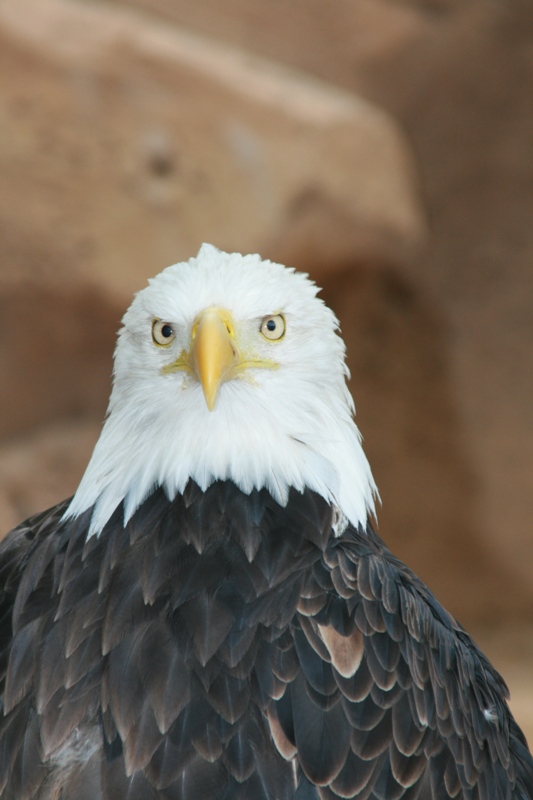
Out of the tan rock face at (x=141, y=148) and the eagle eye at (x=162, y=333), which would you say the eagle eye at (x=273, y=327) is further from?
the tan rock face at (x=141, y=148)

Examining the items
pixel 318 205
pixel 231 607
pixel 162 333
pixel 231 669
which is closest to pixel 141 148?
pixel 318 205

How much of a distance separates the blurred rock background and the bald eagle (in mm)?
2633

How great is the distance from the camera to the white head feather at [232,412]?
7.47 feet

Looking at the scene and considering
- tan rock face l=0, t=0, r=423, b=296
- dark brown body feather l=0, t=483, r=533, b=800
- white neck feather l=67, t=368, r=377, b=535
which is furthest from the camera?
tan rock face l=0, t=0, r=423, b=296

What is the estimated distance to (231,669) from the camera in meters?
2.07

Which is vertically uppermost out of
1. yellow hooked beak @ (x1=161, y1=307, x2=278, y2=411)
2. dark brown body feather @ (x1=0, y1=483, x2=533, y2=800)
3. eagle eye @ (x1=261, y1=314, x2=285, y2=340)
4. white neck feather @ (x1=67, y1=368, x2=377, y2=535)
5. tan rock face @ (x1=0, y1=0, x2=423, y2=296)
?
tan rock face @ (x1=0, y1=0, x2=423, y2=296)

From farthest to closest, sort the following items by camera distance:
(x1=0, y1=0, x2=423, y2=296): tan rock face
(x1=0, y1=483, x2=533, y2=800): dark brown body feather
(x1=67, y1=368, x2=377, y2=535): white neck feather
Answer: (x1=0, y1=0, x2=423, y2=296): tan rock face, (x1=67, y1=368, x2=377, y2=535): white neck feather, (x1=0, y1=483, x2=533, y2=800): dark brown body feather

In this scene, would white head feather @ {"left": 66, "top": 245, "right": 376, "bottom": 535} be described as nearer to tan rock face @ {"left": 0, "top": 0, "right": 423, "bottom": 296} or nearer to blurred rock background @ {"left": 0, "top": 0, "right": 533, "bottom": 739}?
blurred rock background @ {"left": 0, "top": 0, "right": 533, "bottom": 739}

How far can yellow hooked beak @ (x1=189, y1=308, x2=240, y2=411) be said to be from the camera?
212 cm

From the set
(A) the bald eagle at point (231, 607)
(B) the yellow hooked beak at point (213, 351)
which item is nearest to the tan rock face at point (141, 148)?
(A) the bald eagle at point (231, 607)

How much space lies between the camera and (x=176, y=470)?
226 centimetres

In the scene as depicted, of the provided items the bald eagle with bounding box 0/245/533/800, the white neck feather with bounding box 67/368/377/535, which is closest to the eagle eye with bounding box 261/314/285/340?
the bald eagle with bounding box 0/245/533/800

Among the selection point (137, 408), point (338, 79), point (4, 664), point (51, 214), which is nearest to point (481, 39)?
point (338, 79)

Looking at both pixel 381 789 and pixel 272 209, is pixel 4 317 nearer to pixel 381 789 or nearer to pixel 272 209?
pixel 272 209
